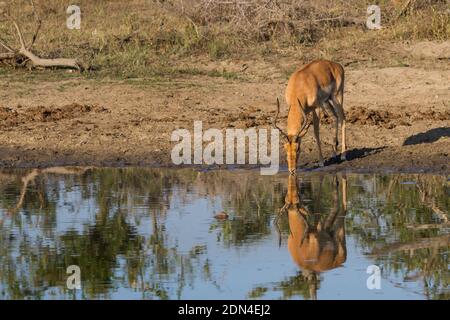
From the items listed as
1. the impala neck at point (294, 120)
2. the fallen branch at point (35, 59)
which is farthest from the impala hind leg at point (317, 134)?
the fallen branch at point (35, 59)

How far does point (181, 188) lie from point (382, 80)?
5228 mm

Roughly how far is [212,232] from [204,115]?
516 cm

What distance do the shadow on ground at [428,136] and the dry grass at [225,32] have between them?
3984 mm

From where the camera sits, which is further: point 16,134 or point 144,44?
point 144,44

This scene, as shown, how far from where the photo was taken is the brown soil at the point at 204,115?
13484 millimetres

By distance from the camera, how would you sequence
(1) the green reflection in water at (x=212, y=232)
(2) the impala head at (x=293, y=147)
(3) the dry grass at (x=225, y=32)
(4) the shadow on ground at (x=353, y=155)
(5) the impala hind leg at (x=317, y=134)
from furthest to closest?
1. (3) the dry grass at (x=225, y=32)
2. (4) the shadow on ground at (x=353, y=155)
3. (5) the impala hind leg at (x=317, y=134)
4. (2) the impala head at (x=293, y=147)
5. (1) the green reflection in water at (x=212, y=232)

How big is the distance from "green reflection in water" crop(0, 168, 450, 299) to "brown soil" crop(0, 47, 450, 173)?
2.26 ft

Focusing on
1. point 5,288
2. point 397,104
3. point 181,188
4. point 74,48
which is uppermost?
point 74,48

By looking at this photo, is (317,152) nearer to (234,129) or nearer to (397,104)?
(234,129)

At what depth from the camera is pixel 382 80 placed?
1617 cm

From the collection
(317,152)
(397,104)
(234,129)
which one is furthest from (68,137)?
(397,104)

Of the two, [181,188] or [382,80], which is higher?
[382,80]

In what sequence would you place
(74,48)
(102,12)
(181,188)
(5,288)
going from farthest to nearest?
(102,12) → (74,48) → (181,188) → (5,288)

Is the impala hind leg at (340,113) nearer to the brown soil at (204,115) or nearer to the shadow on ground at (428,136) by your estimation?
the brown soil at (204,115)
